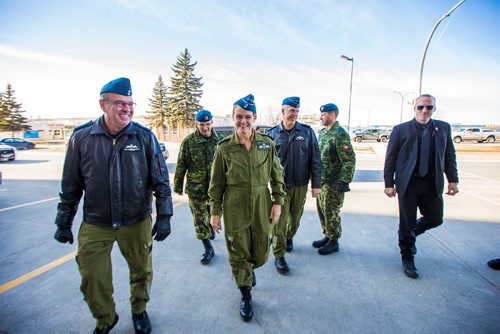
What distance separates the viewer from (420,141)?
2891 mm

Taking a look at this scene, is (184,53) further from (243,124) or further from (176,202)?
(243,124)

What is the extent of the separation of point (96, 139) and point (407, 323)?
2955 mm

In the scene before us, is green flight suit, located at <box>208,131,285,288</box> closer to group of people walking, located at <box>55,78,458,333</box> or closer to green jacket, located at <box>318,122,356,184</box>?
group of people walking, located at <box>55,78,458,333</box>

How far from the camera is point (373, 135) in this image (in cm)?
3456

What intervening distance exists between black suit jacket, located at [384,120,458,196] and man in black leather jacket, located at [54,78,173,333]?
270 cm

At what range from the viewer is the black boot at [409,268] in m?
2.82

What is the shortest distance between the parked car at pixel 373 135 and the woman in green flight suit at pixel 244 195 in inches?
1408

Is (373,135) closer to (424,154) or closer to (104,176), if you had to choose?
(424,154)

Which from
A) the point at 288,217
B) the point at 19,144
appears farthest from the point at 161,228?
the point at 19,144

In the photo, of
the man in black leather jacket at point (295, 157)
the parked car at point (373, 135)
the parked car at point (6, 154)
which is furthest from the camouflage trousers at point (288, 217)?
the parked car at point (373, 135)

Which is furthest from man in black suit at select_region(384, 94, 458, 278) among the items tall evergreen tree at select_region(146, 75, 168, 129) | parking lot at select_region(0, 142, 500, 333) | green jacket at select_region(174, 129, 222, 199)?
tall evergreen tree at select_region(146, 75, 168, 129)

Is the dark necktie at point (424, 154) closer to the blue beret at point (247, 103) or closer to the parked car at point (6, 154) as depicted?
the blue beret at point (247, 103)

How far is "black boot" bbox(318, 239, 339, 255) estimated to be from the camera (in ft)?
11.2

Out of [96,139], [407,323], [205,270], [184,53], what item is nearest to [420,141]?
[407,323]
